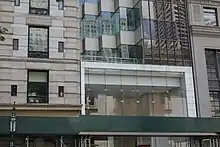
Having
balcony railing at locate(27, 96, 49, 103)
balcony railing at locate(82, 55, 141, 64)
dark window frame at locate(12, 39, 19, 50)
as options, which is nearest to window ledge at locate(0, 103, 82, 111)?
balcony railing at locate(27, 96, 49, 103)

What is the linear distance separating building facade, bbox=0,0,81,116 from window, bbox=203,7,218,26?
1101 cm

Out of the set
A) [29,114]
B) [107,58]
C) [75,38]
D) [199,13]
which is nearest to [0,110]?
[29,114]

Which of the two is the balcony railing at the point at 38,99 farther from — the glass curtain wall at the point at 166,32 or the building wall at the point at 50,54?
the glass curtain wall at the point at 166,32

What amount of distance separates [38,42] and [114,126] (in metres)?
7.30

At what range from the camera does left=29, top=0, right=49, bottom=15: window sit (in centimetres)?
2452

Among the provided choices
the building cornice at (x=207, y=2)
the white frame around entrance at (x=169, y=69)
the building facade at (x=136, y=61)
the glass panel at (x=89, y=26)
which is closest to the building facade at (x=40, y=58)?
the building facade at (x=136, y=61)

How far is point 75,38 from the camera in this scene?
2470cm

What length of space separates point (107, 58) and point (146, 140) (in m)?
6.32

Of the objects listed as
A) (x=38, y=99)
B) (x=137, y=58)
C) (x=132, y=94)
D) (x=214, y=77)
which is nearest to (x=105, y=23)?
(x=137, y=58)

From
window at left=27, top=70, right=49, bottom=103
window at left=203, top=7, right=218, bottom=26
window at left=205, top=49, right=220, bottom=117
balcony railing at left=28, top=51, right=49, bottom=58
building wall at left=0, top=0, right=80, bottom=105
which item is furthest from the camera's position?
window at left=203, top=7, right=218, bottom=26

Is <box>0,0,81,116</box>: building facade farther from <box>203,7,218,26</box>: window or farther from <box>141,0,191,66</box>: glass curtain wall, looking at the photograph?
<box>203,7,218,26</box>: window

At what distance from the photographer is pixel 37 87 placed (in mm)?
23375

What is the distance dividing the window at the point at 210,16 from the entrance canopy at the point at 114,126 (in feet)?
28.6

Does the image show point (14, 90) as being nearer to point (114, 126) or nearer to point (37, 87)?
point (37, 87)
